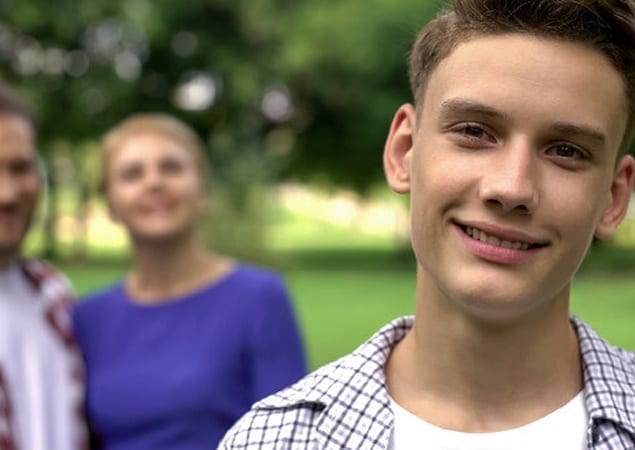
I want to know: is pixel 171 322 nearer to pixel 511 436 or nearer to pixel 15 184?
pixel 15 184

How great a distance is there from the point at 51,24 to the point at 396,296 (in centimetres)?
1292

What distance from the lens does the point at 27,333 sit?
10.9ft

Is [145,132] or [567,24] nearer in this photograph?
[567,24]

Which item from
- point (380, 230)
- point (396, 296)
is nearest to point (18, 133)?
point (396, 296)

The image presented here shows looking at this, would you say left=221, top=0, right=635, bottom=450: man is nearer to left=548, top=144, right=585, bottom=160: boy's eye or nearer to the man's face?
left=548, top=144, right=585, bottom=160: boy's eye

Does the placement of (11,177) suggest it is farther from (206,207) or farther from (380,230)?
(380,230)

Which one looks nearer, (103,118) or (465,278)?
(465,278)

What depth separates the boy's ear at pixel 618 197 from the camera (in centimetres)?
172

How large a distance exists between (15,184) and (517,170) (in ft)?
7.27

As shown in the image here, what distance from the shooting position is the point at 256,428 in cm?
173

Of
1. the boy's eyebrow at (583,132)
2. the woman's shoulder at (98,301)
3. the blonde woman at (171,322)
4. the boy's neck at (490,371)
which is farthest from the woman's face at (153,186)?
the boy's eyebrow at (583,132)

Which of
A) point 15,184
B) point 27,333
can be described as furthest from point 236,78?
point 27,333

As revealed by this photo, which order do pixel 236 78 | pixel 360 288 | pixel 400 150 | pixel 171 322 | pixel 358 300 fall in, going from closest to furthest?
→ pixel 400 150, pixel 171 322, pixel 358 300, pixel 360 288, pixel 236 78

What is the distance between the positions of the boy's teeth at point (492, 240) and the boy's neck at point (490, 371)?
14 centimetres
